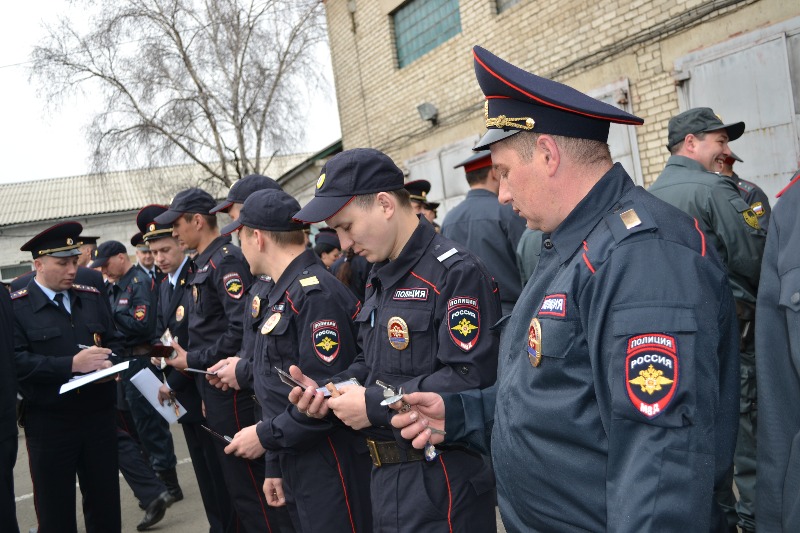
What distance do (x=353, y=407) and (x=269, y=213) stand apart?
4.94ft

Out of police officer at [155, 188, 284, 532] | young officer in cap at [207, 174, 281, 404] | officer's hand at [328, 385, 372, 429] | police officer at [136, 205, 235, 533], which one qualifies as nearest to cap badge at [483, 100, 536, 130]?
officer's hand at [328, 385, 372, 429]

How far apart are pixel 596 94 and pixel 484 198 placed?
4190mm

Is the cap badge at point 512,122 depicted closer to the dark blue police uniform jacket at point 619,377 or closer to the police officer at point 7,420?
the dark blue police uniform jacket at point 619,377

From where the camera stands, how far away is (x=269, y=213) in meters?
3.70

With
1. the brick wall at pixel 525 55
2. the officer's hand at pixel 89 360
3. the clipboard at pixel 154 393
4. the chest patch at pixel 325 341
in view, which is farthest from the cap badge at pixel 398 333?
the brick wall at pixel 525 55

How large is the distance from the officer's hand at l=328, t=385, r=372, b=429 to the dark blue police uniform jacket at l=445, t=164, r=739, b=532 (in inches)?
27.9

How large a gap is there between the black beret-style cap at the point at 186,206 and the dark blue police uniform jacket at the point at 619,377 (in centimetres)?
361

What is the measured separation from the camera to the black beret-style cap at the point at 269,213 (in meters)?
3.70

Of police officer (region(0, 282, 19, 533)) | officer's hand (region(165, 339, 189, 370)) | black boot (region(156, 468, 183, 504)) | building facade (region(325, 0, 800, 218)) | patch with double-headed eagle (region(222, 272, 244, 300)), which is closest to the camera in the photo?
police officer (region(0, 282, 19, 533))

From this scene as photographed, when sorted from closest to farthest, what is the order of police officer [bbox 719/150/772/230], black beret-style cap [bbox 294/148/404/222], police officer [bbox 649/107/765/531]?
black beret-style cap [bbox 294/148/404/222] → police officer [bbox 649/107/765/531] → police officer [bbox 719/150/772/230]

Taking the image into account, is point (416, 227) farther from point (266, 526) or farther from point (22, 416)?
point (22, 416)

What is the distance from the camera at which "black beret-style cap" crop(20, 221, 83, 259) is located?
5012mm

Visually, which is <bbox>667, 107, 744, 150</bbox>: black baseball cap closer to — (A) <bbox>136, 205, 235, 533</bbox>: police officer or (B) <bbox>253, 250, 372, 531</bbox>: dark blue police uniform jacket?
(B) <bbox>253, 250, 372, 531</bbox>: dark blue police uniform jacket

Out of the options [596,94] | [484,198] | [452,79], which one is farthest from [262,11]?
[484,198]
